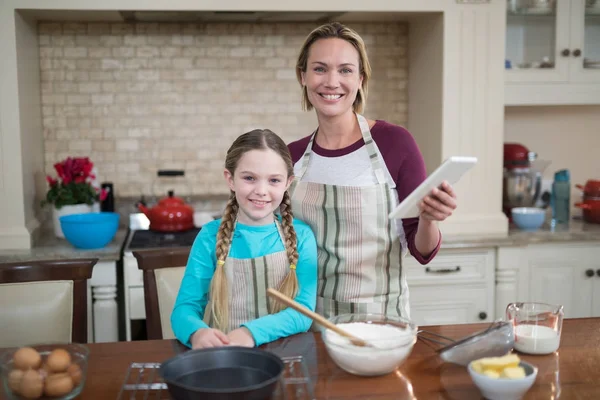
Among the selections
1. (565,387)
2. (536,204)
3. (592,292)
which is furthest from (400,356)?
(536,204)

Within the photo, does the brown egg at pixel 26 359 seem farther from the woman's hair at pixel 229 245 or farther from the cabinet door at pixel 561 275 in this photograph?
the cabinet door at pixel 561 275

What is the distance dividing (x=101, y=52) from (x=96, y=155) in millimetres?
542

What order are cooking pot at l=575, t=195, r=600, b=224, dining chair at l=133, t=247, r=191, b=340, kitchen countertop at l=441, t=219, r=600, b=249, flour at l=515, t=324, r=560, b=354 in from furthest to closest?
1. cooking pot at l=575, t=195, r=600, b=224
2. kitchen countertop at l=441, t=219, r=600, b=249
3. dining chair at l=133, t=247, r=191, b=340
4. flour at l=515, t=324, r=560, b=354

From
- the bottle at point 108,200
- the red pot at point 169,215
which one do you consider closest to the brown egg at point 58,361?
the red pot at point 169,215

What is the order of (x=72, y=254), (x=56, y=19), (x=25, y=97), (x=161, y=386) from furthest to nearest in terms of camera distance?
(x=56, y=19)
(x=25, y=97)
(x=72, y=254)
(x=161, y=386)

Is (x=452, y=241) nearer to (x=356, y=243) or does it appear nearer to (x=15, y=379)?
(x=356, y=243)

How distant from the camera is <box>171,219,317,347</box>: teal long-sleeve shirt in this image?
65.8 inches

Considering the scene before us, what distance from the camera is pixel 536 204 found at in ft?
12.3

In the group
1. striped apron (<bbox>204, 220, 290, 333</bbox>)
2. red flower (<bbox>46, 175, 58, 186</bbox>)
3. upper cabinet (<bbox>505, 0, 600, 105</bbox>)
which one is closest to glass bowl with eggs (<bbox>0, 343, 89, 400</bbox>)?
striped apron (<bbox>204, 220, 290, 333</bbox>)

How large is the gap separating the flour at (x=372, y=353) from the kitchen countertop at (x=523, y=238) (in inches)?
72.3

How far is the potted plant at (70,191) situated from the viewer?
3.27 m

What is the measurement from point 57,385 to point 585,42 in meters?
3.15

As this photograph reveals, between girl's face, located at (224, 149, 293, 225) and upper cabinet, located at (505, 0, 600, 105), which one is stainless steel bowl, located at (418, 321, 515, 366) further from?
upper cabinet, located at (505, 0, 600, 105)

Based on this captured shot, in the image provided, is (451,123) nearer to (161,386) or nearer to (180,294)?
(180,294)
